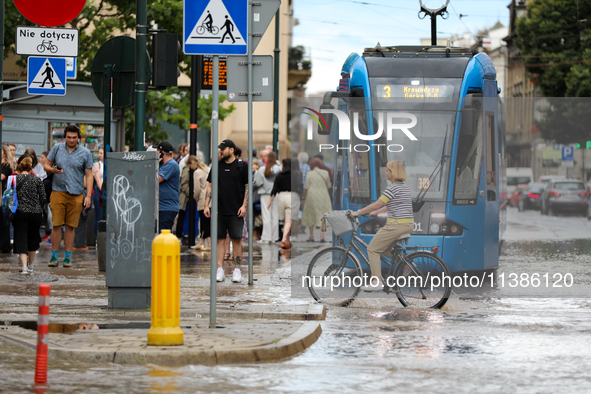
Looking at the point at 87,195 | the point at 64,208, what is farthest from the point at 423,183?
the point at 64,208

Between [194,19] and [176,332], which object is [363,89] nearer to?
[194,19]

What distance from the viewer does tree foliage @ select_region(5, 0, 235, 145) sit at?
26.9 meters

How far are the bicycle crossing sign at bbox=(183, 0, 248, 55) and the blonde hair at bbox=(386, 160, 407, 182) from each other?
3.31 metres

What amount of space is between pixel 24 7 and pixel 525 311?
656 centimetres

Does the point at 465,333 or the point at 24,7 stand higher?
the point at 24,7

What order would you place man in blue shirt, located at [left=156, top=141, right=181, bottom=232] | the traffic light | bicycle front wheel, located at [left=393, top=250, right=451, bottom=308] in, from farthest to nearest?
1. man in blue shirt, located at [left=156, top=141, right=181, bottom=232]
2. bicycle front wheel, located at [left=393, top=250, right=451, bottom=308]
3. the traffic light

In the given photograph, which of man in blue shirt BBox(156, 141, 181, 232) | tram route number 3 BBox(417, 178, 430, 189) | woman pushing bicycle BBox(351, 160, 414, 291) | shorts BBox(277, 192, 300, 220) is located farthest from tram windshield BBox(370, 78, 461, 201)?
shorts BBox(277, 192, 300, 220)

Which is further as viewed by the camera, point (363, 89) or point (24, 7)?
point (363, 89)

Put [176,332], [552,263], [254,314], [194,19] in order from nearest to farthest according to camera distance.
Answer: [176,332], [194,19], [254,314], [552,263]

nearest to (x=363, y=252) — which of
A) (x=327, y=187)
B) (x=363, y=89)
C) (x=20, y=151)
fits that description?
(x=327, y=187)

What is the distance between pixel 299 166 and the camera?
42.3 ft

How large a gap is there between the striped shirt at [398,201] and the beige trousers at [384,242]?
0.10 meters

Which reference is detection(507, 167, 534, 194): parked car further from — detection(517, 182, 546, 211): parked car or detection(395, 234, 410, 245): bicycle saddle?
detection(395, 234, 410, 245): bicycle saddle

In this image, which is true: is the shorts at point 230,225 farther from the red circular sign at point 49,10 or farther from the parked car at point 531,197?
the parked car at point 531,197
